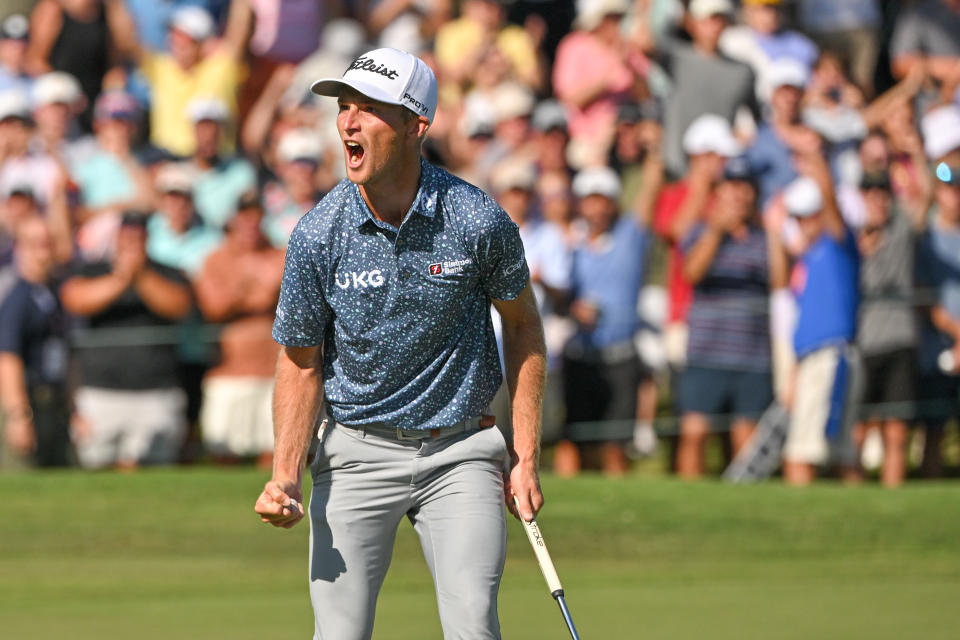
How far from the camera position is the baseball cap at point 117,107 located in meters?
10.6

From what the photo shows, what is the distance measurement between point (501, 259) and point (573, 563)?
4507 millimetres

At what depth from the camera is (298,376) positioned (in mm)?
4098

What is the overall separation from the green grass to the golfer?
2149 mm

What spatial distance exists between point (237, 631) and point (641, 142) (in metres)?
5.55

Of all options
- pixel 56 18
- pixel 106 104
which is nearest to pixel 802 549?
pixel 106 104

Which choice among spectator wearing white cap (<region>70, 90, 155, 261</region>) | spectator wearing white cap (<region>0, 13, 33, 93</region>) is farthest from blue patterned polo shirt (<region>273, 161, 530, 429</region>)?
spectator wearing white cap (<region>0, 13, 33, 93</region>)

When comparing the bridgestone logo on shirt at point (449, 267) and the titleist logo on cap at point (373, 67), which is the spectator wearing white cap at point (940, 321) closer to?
the bridgestone logo on shirt at point (449, 267)

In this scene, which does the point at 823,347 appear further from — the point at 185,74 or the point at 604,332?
the point at 185,74

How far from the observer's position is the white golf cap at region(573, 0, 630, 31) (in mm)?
11266

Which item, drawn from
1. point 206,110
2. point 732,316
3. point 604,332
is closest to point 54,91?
point 206,110

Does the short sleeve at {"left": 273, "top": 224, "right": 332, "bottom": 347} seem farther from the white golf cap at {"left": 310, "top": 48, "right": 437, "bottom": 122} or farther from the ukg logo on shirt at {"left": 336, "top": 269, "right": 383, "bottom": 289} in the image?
the white golf cap at {"left": 310, "top": 48, "right": 437, "bottom": 122}

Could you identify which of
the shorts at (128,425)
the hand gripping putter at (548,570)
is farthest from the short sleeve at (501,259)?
the shorts at (128,425)

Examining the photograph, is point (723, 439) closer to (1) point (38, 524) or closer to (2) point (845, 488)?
(2) point (845, 488)

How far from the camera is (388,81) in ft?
12.6
